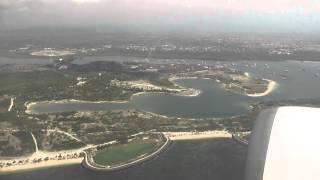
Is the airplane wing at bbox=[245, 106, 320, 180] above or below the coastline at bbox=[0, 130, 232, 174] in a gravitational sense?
above

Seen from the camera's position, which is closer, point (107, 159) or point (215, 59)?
point (107, 159)

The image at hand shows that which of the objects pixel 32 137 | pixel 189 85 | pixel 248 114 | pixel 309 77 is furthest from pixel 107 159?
pixel 309 77

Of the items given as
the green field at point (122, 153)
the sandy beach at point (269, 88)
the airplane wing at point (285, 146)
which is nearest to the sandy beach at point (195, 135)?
the green field at point (122, 153)

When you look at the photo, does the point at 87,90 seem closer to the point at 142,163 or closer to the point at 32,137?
the point at 32,137

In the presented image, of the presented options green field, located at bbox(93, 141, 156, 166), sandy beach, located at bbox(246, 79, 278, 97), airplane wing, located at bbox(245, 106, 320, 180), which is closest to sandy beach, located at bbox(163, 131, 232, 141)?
green field, located at bbox(93, 141, 156, 166)

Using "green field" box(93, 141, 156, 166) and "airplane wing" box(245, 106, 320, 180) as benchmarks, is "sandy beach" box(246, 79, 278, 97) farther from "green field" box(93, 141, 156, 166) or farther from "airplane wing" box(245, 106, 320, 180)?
"airplane wing" box(245, 106, 320, 180)

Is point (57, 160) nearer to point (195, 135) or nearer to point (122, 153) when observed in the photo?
point (122, 153)

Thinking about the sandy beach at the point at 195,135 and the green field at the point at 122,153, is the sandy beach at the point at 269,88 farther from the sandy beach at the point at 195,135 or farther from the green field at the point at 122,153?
the green field at the point at 122,153

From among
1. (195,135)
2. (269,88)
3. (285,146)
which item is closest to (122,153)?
(195,135)
